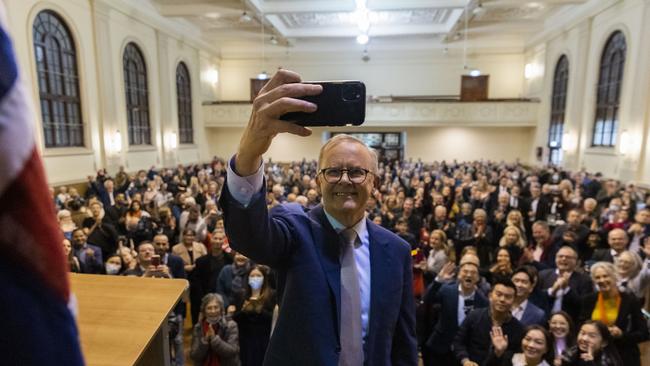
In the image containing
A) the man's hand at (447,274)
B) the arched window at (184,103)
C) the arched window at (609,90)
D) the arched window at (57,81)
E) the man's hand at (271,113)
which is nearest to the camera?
the man's hand at (271,113)

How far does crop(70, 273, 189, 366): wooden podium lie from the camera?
1.15 metres

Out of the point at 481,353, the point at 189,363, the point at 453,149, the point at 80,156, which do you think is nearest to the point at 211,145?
the point at 80,156

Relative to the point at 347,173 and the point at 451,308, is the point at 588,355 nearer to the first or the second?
the point at 451,308

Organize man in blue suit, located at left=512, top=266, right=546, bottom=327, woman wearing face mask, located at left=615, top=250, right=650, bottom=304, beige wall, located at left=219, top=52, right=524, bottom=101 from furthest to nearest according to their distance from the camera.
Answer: beige wall, located at left=219, top=52, right=524, bottom=101 → woman wearing face mask, located at left=615, top=250, right=650, bottom=304 → man in blue suit, located at left=512, top=266, right=546, bottom=327

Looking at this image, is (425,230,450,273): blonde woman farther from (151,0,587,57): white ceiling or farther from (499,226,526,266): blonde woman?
(151,0,587,57): white ceiling

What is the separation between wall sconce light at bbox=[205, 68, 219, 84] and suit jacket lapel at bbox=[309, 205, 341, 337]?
65.2 feet

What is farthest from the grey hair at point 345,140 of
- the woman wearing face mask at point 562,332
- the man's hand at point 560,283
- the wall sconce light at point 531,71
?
the wall sconce light at point 531,71

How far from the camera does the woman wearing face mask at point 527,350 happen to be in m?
2.72

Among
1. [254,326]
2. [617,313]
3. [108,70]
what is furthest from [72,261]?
[108,70]

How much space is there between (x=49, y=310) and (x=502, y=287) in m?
3.12

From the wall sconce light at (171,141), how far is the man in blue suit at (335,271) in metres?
15.3

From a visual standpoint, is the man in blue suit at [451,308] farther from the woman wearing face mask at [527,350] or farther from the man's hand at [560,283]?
the man's hand at [560,283]

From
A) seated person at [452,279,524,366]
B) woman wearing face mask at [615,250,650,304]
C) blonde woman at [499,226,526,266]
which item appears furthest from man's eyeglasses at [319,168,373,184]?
blonde woman at [499,226,526,266]

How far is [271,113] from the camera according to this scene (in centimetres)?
95
